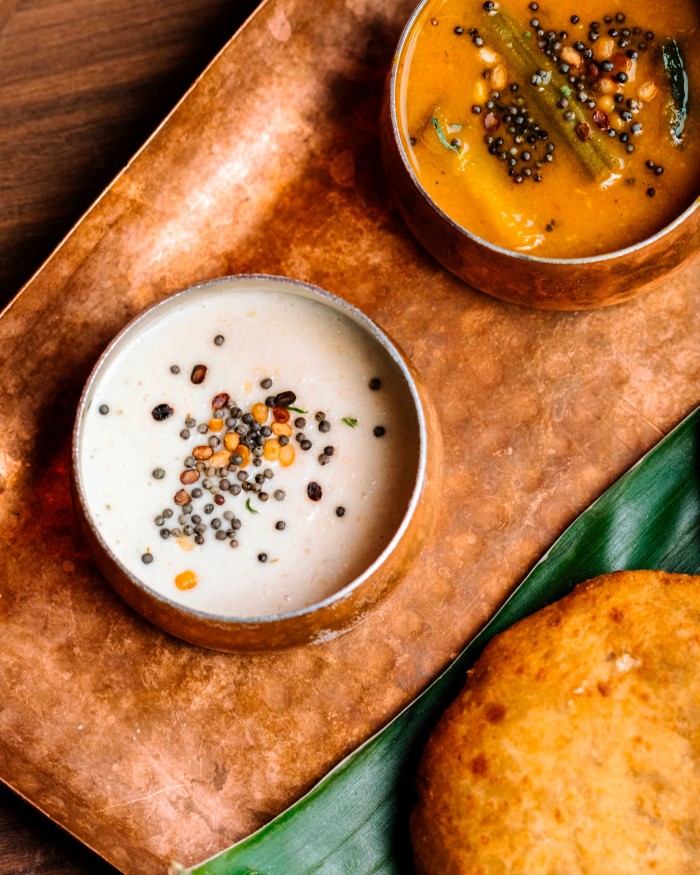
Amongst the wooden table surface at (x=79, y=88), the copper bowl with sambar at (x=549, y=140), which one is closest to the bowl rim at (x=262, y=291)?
the copper bowl with sambar at (x=549, y=140)

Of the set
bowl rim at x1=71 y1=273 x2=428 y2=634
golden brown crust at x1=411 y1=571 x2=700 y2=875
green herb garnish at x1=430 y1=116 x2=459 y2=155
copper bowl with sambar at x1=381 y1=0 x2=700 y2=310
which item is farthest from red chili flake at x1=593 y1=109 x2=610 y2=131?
golden brown crust at x1=411 y1=571 x2=700 y2=875

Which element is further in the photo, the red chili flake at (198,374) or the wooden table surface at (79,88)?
the wooden table surface at (79,88)

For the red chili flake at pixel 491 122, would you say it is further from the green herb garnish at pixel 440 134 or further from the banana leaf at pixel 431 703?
the banana leaf at pixel 431 703

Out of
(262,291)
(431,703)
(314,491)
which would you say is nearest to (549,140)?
(262,291)

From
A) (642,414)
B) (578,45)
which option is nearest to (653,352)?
(642,414)

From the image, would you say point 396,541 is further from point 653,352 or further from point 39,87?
point 39,87

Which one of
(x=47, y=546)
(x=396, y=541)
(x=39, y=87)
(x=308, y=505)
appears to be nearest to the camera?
(x=396, y=541)
